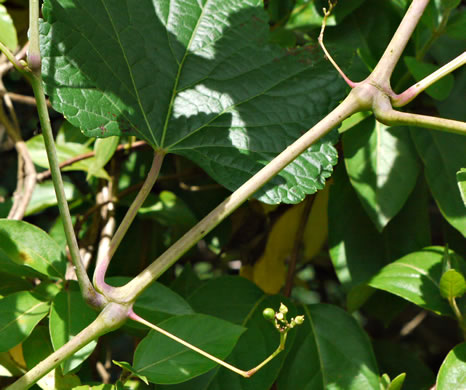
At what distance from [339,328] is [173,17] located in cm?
53

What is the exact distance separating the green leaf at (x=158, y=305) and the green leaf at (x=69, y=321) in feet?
0.18

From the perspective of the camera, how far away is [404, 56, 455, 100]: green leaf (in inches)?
35.3

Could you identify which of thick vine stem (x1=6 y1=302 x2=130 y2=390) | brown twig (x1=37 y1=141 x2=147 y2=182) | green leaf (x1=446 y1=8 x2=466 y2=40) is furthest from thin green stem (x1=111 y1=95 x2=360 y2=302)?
brown twig (x1=37 y1=141 x2=147 y2=182)

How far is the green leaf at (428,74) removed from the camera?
2.94ft

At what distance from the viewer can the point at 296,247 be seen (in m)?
1.05

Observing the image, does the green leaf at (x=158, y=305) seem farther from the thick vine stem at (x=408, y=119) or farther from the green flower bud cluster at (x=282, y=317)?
the thick vine stem at (x=408, y=119)

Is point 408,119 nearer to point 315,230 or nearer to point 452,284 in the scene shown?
point 452,284

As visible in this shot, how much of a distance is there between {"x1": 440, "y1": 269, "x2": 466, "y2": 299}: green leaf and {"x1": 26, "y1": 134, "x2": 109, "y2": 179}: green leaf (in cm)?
59

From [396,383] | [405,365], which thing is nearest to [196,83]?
[396,383]

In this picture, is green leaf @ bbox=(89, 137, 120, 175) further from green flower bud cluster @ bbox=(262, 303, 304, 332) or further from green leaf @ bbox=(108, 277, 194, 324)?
green flower bud cluster @ bbox=(262, 303, 304, 332)

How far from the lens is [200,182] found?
1.25 m

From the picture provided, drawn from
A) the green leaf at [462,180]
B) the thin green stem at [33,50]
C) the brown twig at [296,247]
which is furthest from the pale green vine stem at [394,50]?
the brown twig at [296,247]

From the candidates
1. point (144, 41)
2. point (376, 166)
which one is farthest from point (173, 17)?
point (376, 166)

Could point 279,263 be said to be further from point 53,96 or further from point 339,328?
point 53,96
